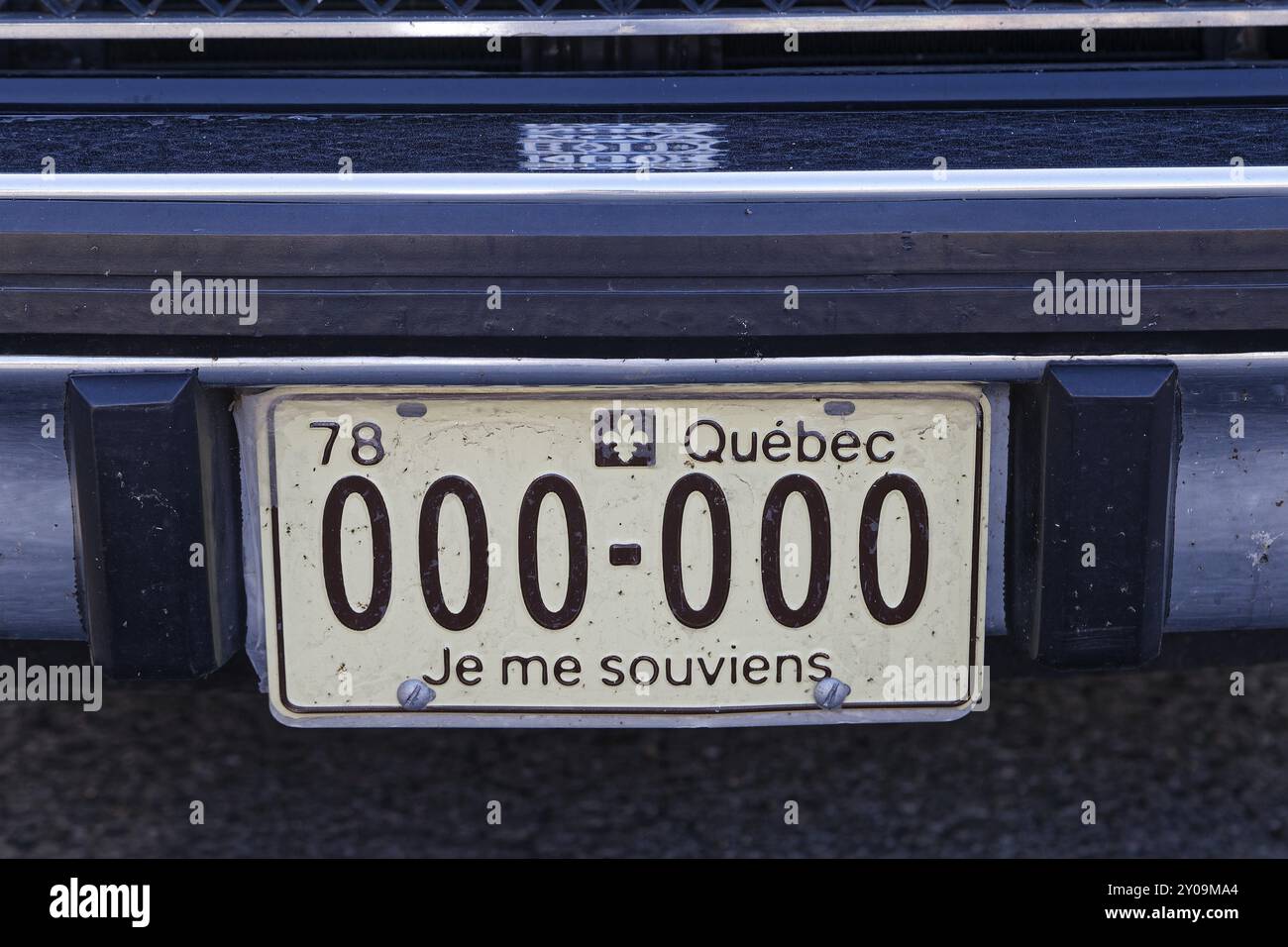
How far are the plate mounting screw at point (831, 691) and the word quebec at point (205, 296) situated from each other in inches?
27.9

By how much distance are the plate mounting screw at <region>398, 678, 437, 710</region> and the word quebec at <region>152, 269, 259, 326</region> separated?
42cm

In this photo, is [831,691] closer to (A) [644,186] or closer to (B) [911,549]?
(B) [911,549]

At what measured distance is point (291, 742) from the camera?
205 cm

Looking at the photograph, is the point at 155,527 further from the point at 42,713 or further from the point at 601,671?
the point at 42,713

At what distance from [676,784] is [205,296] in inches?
40.2

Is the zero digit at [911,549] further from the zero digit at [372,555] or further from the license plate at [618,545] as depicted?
the zero digit at [372,555]

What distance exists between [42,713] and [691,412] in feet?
4.39

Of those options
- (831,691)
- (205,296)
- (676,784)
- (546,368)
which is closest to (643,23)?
(546,368)

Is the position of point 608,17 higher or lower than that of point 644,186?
higher

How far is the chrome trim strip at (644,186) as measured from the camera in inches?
52.5
